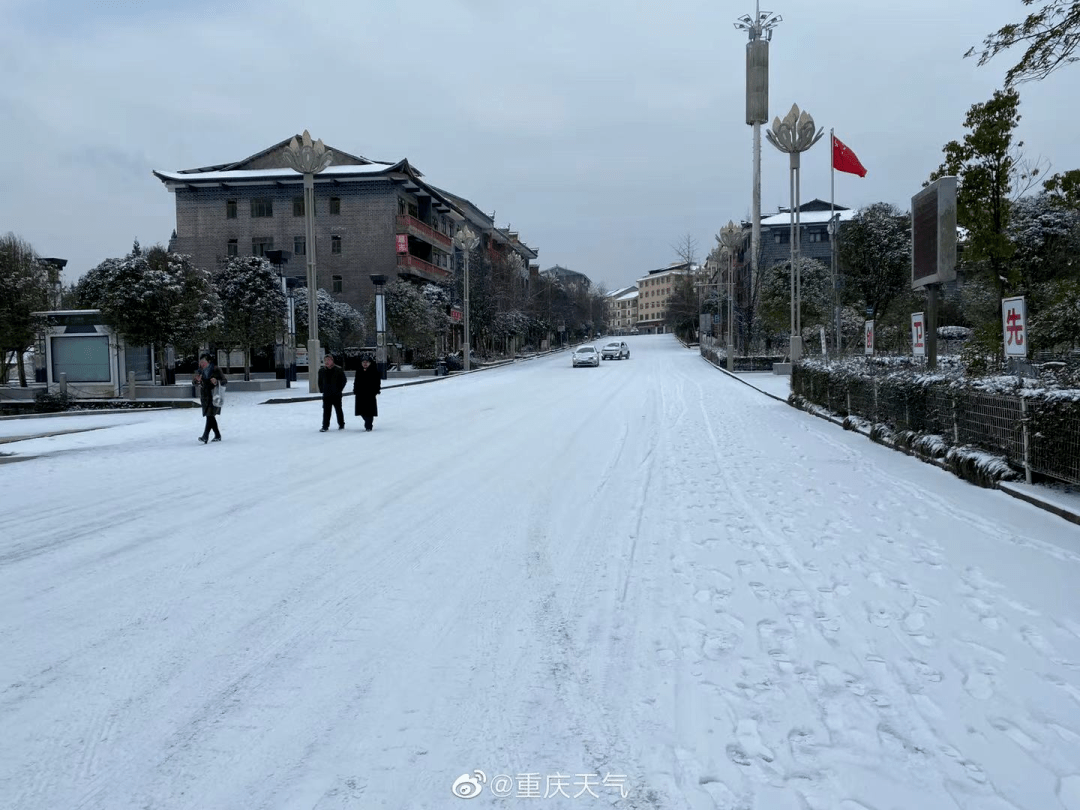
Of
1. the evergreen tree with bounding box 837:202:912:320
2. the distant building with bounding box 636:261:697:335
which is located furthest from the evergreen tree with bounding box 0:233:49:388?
the distant building with bounding box 636:261:697:335

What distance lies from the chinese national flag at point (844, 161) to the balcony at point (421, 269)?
3287cm

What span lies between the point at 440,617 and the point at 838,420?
46.1ft

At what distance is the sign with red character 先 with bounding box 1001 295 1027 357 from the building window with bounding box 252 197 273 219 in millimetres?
53672

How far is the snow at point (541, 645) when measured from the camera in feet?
10.6

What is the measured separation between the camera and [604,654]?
14.8ft

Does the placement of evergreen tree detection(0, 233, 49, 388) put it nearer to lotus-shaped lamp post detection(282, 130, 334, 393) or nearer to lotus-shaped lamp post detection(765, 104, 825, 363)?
lotus-shaped lamp post detection(282, 130, 334, 393)

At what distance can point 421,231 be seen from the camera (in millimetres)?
58906

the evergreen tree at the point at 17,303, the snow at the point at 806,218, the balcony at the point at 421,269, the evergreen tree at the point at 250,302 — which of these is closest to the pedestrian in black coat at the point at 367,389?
the evergreen tree at the point at 17,303

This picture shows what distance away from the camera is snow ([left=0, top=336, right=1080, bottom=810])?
3.24 meters

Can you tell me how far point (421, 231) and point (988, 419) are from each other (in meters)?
52.4

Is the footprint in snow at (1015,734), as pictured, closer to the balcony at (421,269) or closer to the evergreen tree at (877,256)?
the evergreen tree at (877,256)

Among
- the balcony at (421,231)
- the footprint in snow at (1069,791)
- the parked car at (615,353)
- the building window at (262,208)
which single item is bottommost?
the footprint in snow at (1069,791)

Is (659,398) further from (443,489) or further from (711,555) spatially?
(711,555)

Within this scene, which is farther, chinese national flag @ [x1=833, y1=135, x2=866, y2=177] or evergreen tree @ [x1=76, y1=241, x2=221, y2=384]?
chinese national flag @ [x1=833, y1=135, x2=866, y2=177]
